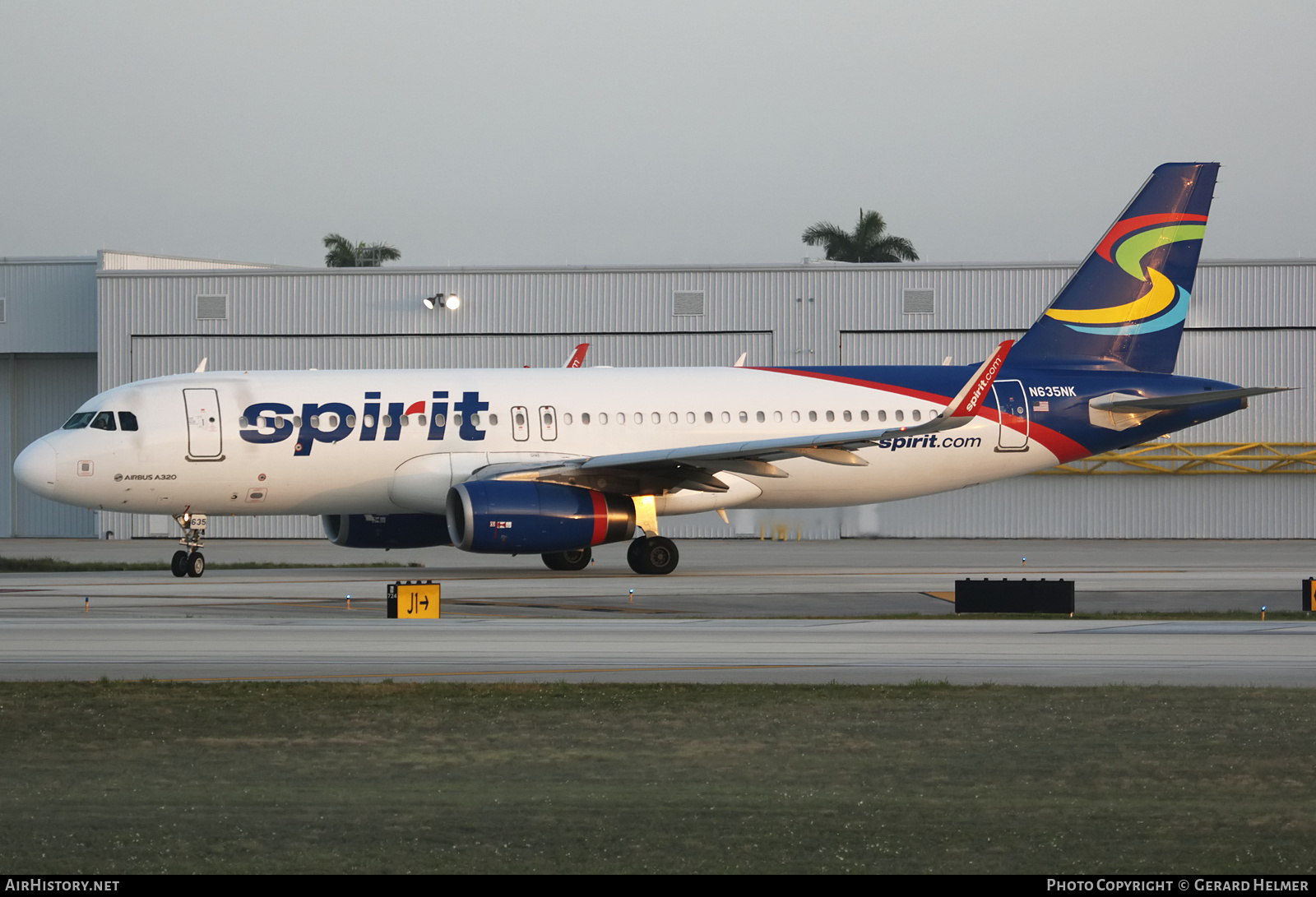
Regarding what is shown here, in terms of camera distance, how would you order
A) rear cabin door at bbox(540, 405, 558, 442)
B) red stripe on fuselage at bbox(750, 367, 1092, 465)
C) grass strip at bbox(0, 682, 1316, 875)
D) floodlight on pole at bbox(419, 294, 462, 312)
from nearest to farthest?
grass strip at bbox(0, 682, 1316, 875), rear cabin door at bbox(540, 405, 558, 442), red stripe on fuselage at bbox(750, 367, 1092, 465), floodlight on pole at bbox(419, 294, 462, 312)

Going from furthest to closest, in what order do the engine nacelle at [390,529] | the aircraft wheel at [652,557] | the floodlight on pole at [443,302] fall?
the floodlight on pole at [443,302], the engine nacelle at [390,529], the aircraft wheel at [652,557]

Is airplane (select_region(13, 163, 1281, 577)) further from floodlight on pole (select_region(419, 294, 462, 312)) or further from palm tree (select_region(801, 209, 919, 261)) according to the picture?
palm tree (select_region(801, 209, 919, 261))

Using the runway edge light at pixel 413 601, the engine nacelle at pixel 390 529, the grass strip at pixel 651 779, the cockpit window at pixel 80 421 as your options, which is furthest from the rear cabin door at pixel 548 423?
the grass strip at pixel 651 779

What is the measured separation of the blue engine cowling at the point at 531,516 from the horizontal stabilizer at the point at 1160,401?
Result: 10.3 meters

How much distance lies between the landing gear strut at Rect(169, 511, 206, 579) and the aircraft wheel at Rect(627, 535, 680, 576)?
7809mm

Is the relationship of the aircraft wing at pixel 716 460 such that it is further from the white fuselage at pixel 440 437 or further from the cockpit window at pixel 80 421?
the cockpit window at pixel 80 421

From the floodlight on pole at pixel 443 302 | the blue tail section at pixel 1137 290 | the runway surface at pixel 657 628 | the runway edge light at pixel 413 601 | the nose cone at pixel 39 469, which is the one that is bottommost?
the runway surface at pixel 657 628

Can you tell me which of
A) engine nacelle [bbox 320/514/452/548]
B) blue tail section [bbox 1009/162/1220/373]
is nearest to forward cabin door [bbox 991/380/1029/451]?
blue tail section [bbox 1009/162/1220/373]

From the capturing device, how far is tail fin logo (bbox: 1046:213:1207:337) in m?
30.4

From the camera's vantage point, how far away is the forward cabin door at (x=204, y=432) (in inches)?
1054

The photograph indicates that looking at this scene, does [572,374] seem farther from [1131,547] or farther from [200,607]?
[1131,547]

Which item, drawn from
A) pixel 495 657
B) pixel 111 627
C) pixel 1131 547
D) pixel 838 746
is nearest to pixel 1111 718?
pixel 838 746

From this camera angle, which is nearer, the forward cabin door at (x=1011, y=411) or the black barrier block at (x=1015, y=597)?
the black barrier block at (x=1015, y=597)
